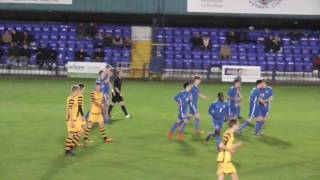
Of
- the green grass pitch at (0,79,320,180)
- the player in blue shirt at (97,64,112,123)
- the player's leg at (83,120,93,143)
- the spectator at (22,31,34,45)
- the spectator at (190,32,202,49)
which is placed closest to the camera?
the green grass pitch at (0,79,320,180)

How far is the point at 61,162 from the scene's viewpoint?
53.0 feet

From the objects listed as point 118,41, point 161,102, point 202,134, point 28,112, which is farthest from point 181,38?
point 202,134

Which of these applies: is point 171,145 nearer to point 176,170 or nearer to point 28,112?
point 176,170

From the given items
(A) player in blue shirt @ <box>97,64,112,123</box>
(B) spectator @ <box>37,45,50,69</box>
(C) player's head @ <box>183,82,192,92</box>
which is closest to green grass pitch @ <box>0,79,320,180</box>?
(A) player in blue shirt @ <box>97,64,112,123</box>

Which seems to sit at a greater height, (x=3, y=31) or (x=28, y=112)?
(x=3, y=31)

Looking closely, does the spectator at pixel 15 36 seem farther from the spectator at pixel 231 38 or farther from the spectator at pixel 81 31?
the spectator at pixel 231 38

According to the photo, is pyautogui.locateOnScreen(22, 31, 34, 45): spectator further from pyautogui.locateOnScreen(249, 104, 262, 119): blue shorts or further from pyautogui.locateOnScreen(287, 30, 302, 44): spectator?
pyautogui.locateOnScreen(249, 104, 262, 119): blue shorts

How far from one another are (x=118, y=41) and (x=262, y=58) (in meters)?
10.1

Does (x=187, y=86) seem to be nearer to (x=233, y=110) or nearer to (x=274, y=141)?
(x=274, y=141)

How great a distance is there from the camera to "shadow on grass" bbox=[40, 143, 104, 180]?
14.8m

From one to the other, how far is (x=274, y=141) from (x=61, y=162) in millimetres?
7613

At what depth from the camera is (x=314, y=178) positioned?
49.5 ft

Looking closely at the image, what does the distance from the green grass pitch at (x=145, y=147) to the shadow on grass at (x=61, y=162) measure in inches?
1.0

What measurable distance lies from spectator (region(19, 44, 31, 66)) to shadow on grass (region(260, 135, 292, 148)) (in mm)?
22887
